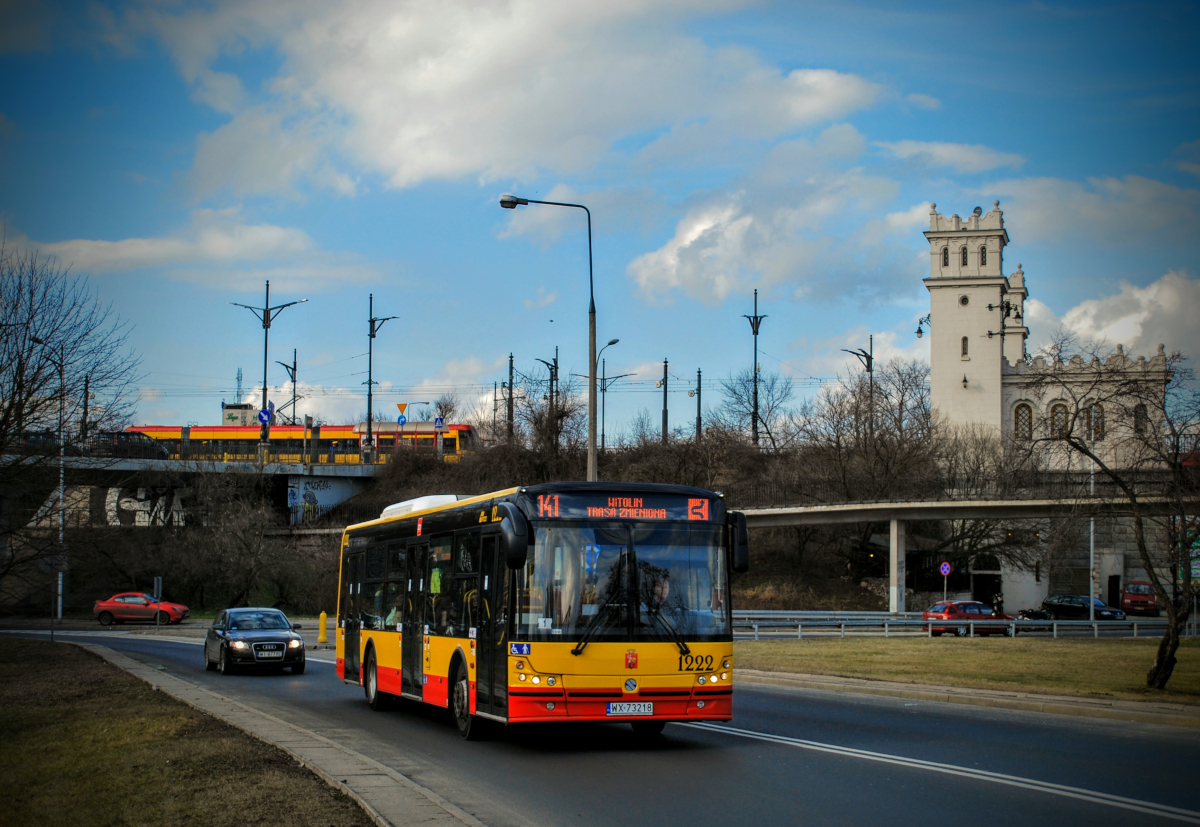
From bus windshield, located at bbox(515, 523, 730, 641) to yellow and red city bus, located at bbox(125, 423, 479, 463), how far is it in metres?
57.0

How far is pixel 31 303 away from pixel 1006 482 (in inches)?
1767

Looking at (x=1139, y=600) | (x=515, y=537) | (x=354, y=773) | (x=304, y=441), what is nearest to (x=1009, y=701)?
(x=515, y=537)

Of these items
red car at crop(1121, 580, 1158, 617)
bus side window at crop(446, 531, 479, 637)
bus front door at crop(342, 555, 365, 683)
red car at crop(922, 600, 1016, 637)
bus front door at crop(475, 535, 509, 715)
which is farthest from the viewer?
red car at crop(1121, 580, 1158, 617)

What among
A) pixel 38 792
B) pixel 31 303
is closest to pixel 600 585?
pixel 38 792

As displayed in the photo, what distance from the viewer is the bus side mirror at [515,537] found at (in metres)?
12.0

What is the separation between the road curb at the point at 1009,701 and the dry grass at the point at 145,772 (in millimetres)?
11605

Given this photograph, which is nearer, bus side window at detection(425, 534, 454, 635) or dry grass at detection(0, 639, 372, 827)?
dry grass at detection(0, 639, 372, 827)

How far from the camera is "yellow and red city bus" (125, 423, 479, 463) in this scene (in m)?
67.8

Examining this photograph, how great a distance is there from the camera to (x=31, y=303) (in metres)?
24.4

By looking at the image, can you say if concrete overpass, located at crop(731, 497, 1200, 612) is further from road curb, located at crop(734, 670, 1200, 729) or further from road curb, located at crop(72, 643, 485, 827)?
road curb, located at crop(72, 643, 485, 827)

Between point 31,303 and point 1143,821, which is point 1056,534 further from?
point 31,303

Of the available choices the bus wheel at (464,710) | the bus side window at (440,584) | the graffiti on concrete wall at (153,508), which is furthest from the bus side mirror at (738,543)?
the graffiti on concrete wall at (153,508)

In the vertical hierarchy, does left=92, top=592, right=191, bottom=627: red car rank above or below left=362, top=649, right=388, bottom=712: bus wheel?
below

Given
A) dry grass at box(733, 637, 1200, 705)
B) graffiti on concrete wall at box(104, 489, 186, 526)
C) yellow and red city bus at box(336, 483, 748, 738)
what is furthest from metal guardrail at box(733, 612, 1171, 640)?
graffiti on concrete wall at box(104, 489, 186, 526)
